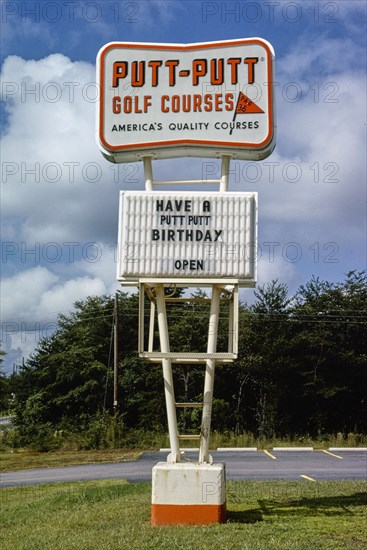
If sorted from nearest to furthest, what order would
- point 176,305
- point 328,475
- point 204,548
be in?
point 204,548 → point 328,475 → point 176,305

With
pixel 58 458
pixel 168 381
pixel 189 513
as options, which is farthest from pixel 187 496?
pixel 58 458

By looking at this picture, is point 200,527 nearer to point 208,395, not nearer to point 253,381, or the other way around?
point 208,395

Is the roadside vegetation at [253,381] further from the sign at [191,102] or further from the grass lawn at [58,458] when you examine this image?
the sign at [191,102]

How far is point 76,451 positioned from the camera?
3002cm

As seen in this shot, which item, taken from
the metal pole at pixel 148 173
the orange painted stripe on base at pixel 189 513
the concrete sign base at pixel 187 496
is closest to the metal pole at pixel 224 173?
the metal pole at pixel 148 173

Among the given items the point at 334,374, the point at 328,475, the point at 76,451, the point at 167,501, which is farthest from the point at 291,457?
the point at 167,501

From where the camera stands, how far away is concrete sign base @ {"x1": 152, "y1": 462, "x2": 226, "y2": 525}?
9.35 m

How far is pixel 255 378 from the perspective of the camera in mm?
36406

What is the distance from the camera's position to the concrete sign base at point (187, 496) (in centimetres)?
935

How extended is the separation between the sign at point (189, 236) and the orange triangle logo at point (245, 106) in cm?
129

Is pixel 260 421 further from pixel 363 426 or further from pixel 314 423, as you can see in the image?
pixel 363 426

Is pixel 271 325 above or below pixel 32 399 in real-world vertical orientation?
above

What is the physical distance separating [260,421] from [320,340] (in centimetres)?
522

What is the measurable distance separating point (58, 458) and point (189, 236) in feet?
63.1
